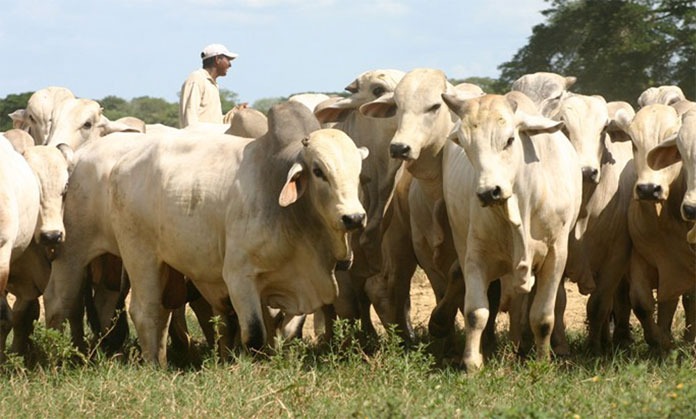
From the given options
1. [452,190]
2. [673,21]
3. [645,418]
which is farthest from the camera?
[673,21]

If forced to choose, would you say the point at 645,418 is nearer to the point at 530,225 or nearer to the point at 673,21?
the point at 530,225

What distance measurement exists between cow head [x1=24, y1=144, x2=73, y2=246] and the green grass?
66 centimetres

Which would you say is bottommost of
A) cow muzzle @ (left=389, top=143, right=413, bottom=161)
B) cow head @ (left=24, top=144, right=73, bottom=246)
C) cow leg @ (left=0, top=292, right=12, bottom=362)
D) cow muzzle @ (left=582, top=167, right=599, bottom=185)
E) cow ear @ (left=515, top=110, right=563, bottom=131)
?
cow leg @ (left=0, top=292, right=12, bottom=362)

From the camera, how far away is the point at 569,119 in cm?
857

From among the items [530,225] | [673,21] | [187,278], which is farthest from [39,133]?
[673,21]

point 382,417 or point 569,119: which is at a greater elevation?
point 569,119

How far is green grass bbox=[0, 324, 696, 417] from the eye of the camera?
19.8 feet

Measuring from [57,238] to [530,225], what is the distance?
2.88 meters

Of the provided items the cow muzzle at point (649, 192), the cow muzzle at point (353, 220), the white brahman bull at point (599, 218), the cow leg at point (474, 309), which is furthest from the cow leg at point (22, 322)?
the cow muzzle at point (649, 192)

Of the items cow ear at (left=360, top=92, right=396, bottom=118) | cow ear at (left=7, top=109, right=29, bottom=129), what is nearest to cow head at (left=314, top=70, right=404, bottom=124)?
cow ear at (left=360, top=92, right=396, bottom=118)

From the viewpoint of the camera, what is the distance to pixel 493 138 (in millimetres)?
7055

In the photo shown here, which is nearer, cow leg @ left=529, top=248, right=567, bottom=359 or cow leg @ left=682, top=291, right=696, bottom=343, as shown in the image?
cow leg @ left=529, top=248, right=567, bottom=359

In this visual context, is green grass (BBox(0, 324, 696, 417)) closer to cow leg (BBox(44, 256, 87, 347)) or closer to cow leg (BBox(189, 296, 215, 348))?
cow leg (BBox(44, 256, 87, 347))

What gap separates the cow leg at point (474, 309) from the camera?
7406 millimetres
